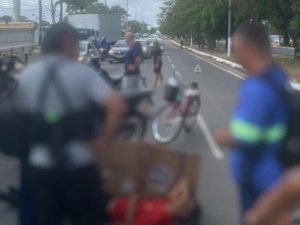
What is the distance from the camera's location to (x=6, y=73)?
34.9 feet

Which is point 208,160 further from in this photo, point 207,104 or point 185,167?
point 207,104

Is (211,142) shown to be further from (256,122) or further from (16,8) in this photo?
(16,8)

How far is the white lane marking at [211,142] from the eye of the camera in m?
11.5

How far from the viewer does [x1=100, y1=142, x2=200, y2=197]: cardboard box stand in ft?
16.8

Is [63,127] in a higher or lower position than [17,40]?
higher

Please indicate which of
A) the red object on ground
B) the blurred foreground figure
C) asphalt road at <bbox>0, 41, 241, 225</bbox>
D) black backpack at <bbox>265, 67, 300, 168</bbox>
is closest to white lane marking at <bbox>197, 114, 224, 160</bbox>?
asphalt road at <bbox>0, 41, 241, 225</bbox>

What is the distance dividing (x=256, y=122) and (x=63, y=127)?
108cm

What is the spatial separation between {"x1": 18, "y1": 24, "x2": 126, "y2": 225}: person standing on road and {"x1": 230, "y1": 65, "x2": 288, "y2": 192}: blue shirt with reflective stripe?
72 cm

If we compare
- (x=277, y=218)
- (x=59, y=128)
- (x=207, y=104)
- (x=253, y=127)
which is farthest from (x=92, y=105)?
(x=207, y=104)

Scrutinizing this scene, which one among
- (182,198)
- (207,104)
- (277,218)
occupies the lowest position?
Result: (207,104)

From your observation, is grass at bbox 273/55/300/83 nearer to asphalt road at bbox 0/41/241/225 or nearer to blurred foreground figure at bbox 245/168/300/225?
asphalt road at bbox 0/41/241/225

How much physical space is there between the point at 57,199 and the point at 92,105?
575mm

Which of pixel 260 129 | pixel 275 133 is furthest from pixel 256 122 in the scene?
pixel 275 133

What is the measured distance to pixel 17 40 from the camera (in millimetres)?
55031
